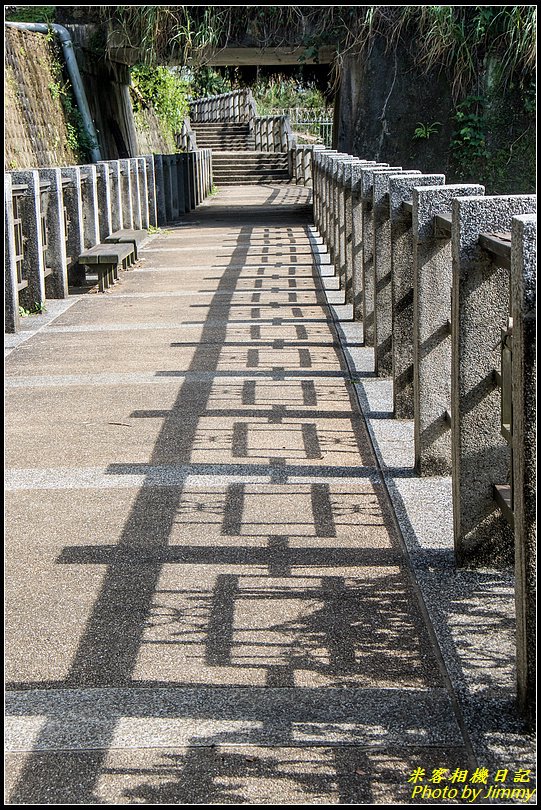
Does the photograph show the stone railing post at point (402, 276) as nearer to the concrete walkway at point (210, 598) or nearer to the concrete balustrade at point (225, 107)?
the concrete walkway at point (210, 598)

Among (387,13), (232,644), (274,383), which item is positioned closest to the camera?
(232,644)

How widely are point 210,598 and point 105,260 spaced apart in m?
9.01

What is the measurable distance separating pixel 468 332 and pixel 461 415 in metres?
0.29

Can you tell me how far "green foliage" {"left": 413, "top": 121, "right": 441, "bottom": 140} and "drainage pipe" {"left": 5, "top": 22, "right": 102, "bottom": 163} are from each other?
19.1ft

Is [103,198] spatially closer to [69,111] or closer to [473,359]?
[69,111]

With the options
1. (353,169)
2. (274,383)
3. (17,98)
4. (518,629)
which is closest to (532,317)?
(518,629)

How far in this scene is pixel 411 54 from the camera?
19.8 meters

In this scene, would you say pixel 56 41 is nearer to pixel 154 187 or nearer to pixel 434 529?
pixel 154 187

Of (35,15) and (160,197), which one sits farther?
(160,197)

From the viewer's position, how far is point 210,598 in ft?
13.2

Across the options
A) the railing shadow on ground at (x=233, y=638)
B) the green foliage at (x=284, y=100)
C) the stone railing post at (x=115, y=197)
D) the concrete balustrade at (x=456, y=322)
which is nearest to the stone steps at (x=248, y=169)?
the green foliage at (x=284, y=100)

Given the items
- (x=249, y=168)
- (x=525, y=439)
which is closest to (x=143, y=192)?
(x=525, y=439)

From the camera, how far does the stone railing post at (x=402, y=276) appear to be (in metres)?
6.16

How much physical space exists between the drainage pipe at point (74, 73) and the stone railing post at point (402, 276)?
15.0 metres
